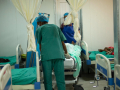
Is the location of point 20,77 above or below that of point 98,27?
below

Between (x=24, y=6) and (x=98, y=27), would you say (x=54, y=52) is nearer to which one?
(x=24, y=6)

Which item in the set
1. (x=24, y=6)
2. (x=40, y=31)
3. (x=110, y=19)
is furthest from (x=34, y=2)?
(x=110, y=19)

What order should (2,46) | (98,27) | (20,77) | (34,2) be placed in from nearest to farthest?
(20,77) < (34,2) < (2,46) < (98,27)

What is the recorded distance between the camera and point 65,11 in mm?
4789

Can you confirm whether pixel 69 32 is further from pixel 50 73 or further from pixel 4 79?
pixel 4 79

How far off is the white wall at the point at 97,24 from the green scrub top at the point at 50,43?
2.71m

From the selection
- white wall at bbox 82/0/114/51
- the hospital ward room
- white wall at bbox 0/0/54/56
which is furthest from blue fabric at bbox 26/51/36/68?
white wall at bbox 82/0/114/51

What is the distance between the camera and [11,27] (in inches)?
183

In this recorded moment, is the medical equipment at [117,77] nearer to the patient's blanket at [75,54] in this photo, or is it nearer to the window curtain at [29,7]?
the patient's blanket at [75,54]

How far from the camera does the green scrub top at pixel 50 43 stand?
7.57 feet

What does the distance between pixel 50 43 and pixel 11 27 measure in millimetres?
2786

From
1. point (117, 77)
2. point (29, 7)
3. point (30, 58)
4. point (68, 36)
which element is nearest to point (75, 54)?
point (30, 58)

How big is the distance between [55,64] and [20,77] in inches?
24.2

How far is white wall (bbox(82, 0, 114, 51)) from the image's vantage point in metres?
4.91
